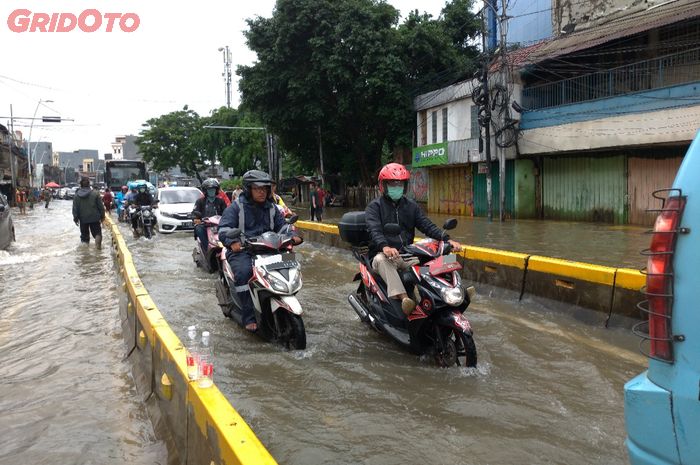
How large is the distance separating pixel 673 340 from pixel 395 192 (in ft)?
10.4

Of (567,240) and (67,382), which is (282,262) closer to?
(67,382)

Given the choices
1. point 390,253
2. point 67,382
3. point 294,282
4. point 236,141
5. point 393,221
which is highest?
point 236,141

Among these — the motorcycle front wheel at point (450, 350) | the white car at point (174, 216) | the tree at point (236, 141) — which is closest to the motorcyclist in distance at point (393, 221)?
the motorcycle front wheel at point (450, 350)

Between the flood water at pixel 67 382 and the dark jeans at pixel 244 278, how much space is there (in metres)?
1.09

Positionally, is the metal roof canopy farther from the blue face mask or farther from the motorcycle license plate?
the motorcycle license plate

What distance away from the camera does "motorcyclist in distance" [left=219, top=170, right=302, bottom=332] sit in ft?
16.1

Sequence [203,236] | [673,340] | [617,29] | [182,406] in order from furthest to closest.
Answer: [617,29] < [203,236] < [182,406] < [673,340]

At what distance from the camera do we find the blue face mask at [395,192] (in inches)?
183

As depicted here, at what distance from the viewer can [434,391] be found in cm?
378

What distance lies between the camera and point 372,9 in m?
22.8

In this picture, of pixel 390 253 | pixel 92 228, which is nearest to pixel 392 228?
pixel 390 253

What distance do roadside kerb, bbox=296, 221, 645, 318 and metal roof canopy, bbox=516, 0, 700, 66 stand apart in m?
10.1

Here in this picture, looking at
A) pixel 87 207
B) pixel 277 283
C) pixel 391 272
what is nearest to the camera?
pixel 391 272

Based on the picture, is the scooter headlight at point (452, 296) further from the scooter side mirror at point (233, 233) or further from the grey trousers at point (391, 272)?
the scooter side mirror at point (233, 233)
